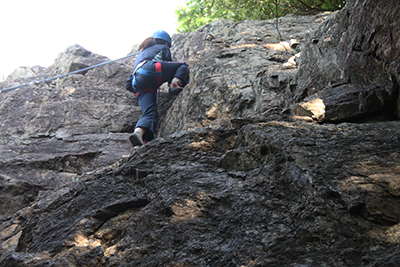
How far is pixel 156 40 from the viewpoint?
23.0 ft

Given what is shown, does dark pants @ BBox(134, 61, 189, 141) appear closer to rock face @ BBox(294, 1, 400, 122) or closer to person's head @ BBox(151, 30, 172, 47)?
person's head @ BBox(151, 30, 172, 47)

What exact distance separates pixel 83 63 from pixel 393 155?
23.6 feet

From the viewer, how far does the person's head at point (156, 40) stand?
6.94 m

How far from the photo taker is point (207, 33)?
733 cm

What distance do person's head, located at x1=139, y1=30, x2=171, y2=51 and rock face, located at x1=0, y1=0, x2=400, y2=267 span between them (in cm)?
195

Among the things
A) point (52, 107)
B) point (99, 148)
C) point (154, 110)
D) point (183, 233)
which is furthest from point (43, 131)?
point (183, 233)

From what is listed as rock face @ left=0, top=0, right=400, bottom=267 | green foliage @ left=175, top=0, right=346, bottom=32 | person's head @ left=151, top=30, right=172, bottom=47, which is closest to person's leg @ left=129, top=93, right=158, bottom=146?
rock face @ left=0, top=0, right=400, bottom=267

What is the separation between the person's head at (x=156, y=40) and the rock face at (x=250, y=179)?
6.40 feet

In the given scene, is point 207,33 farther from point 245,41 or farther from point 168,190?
point 168,190

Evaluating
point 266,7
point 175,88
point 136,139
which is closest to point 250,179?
point 136,139

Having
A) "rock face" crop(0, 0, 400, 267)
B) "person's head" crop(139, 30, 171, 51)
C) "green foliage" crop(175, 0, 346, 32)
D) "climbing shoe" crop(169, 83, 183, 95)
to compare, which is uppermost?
"green foliage" crop(175, 0, 346, 32)

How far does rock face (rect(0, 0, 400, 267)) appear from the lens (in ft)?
6.86

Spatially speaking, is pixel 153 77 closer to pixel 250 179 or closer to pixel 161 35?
pixel 161 35

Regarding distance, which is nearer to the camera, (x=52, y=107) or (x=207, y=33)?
(x=52, y=107)
